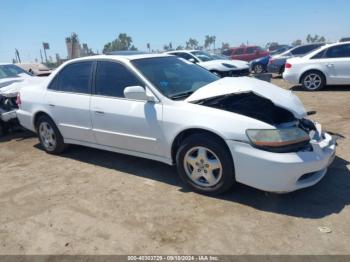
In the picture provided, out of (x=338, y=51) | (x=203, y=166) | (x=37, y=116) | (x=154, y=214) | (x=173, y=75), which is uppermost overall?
(x=173, y=75)

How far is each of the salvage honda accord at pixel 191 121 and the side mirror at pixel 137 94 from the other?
12 mm

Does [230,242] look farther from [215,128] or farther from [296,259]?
[215,128]

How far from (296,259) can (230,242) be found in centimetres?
58

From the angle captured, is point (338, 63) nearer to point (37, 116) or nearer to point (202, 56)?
point (202, 56)

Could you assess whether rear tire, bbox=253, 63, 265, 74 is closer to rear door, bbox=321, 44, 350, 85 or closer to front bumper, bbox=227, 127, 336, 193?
rear door, bbox=321, 44, 350, 85

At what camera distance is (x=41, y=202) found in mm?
4309

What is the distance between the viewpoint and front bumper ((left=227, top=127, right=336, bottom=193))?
3.51 metres

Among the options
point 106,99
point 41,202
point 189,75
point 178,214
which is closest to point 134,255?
point 178,214

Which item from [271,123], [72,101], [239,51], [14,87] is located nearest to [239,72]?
[14,87]

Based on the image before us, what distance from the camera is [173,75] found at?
484 cm

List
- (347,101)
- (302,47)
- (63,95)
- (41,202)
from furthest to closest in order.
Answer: (302,47), (347,101), (63,95), (41,202)

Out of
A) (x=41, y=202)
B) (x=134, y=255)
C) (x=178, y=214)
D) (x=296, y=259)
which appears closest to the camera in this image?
(x=296, y=259)

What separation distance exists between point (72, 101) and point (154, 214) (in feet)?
7.91

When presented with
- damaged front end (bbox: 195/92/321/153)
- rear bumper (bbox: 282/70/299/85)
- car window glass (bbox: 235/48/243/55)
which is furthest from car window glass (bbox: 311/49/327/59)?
car window glass (bbox: 235/48/243/55)
